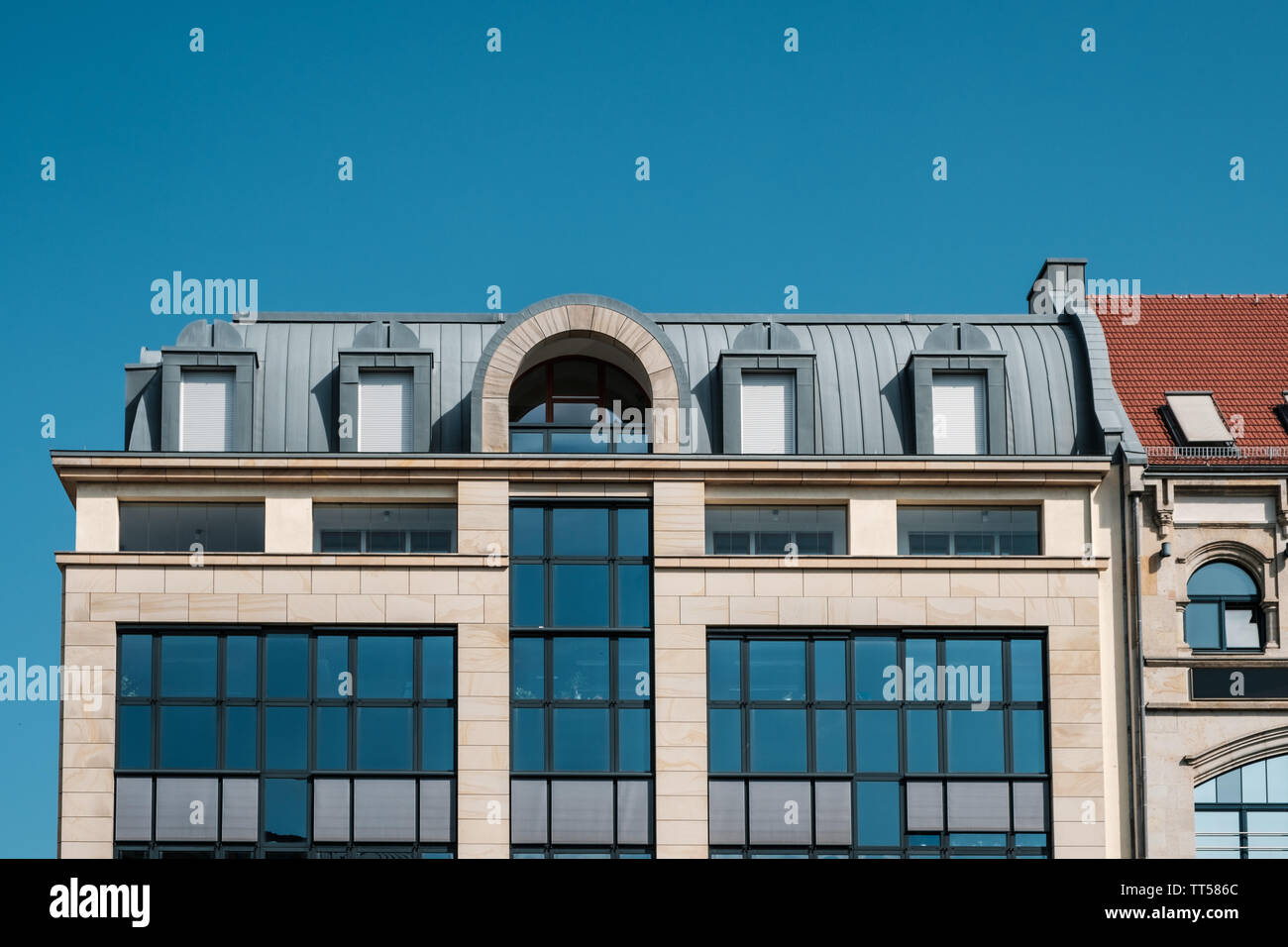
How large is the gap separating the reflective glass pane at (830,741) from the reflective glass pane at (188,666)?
34.7 feet

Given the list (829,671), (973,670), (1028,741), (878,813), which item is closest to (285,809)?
(829,671)

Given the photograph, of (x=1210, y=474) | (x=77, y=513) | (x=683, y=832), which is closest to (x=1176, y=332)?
(x=1210, y=474)

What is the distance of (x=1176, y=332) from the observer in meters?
41.6

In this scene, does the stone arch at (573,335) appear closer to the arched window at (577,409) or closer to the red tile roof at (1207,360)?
the arched window at (577,409)

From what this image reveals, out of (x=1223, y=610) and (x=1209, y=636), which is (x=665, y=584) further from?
(x=1223, y=610)

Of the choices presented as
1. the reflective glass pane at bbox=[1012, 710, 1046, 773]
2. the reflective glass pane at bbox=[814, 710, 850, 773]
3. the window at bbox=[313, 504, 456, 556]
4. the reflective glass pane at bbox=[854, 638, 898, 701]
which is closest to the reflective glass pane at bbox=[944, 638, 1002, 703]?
the reflective glass pane at bbox=[1012, 710, 1046, 773]

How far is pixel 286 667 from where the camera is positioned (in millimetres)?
35406

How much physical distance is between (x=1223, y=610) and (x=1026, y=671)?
12.3ft

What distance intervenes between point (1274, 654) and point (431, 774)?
14.9 meters

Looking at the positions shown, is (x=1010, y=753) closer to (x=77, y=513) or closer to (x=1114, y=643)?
(x=1114, y=643)

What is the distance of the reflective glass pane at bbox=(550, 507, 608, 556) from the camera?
36.3 m

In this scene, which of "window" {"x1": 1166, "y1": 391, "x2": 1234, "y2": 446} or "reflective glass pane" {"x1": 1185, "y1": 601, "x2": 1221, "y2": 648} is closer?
"reflective glass pane" {"x1": 1185, "y1": 601, "x2": 1221, "y2": 648}

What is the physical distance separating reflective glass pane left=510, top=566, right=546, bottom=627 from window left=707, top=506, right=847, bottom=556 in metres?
3.18

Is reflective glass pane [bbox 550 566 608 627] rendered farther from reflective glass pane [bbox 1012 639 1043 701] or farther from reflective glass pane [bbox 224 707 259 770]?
reflective glass pane [bbox 1012 639 1043 701]
